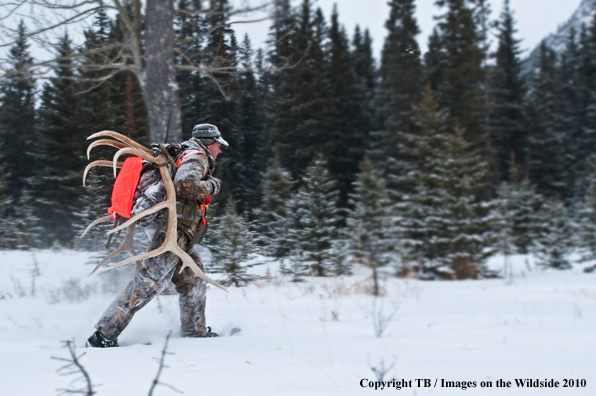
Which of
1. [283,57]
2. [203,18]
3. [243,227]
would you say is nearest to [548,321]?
[243,227]

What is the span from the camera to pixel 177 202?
423 cm

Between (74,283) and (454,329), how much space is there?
17.5 ft

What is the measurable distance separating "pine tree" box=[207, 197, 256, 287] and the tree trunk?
1580 millimetres

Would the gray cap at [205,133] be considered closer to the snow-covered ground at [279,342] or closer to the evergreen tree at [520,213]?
the snow-covered ground at [279,342]

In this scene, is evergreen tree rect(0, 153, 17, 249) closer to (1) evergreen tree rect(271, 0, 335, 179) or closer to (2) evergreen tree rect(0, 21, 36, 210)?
(2) evergreen tree rect(0, 21, 36, 210)

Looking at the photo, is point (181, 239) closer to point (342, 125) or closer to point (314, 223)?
point (314, 223)

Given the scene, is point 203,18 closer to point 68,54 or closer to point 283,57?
point 283,57

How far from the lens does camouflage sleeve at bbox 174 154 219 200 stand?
13.2 ft

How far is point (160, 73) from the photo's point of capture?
7047mm

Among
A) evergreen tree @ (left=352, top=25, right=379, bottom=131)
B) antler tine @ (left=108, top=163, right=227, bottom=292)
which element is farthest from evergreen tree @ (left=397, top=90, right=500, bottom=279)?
antler tine @ (left=108, top=163, right=227, bottom=292)

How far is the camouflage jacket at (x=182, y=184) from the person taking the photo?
4051 mm

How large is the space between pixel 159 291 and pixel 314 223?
8.17 metres

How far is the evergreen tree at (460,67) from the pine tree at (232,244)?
17.0 metres

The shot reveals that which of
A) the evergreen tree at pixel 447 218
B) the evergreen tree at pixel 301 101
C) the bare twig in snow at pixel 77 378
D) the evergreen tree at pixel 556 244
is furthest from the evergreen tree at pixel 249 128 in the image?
the evergreen tree at pixel 556 244
